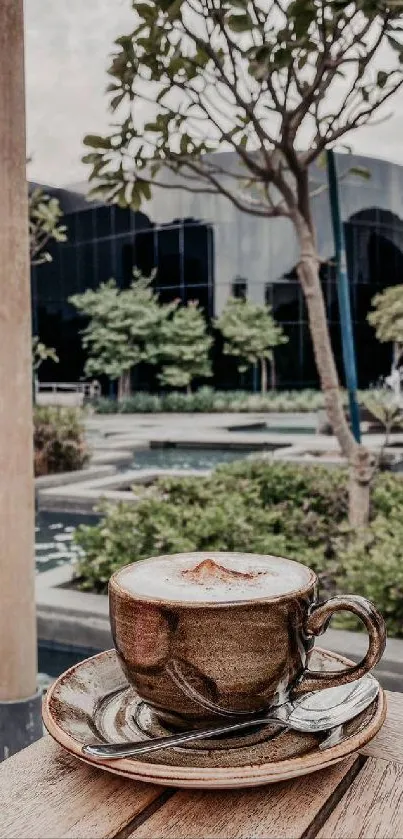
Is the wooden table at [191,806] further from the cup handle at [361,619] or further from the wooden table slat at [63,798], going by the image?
the cup handle at [361,619]

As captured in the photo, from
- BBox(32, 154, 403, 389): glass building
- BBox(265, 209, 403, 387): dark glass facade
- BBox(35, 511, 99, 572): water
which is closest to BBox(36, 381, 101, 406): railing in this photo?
BBox(32, 154, 403, 389): glass building

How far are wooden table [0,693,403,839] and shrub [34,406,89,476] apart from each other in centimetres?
804

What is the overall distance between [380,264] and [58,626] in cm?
2909

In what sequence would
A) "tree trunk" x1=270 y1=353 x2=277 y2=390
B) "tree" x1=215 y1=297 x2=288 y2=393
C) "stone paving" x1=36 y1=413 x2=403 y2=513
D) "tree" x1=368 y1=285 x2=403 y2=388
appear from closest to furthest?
"stone paving" x1=36 y1=413 x2=403 y2=513, "tree" x1=368 y1=285 x2=403 y2=388, "tree" x1=215 y1=297 x2=288 y2=393, "tree trunk" x1=270 y1=353 x2=277 y2=390

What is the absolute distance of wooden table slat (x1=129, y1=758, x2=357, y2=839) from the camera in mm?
685

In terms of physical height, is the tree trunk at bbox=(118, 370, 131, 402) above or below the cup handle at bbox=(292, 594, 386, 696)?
above

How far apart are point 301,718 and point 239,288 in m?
30.3

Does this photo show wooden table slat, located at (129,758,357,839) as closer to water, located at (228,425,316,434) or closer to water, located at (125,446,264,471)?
water, located at (125,446,264,471)

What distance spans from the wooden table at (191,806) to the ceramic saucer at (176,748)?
0.11ft

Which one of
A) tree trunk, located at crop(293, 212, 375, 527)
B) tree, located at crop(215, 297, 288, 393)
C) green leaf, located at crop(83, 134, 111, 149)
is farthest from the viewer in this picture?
tree, located at crop(215, 297, 288, 393)

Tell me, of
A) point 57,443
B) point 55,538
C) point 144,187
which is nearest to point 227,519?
point 144,187

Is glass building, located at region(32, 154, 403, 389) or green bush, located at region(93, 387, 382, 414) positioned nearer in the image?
green bush, located at region(93, 387, 382, 414)

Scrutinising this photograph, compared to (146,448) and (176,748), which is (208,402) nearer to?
(146,448)

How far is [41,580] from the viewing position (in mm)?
3805
